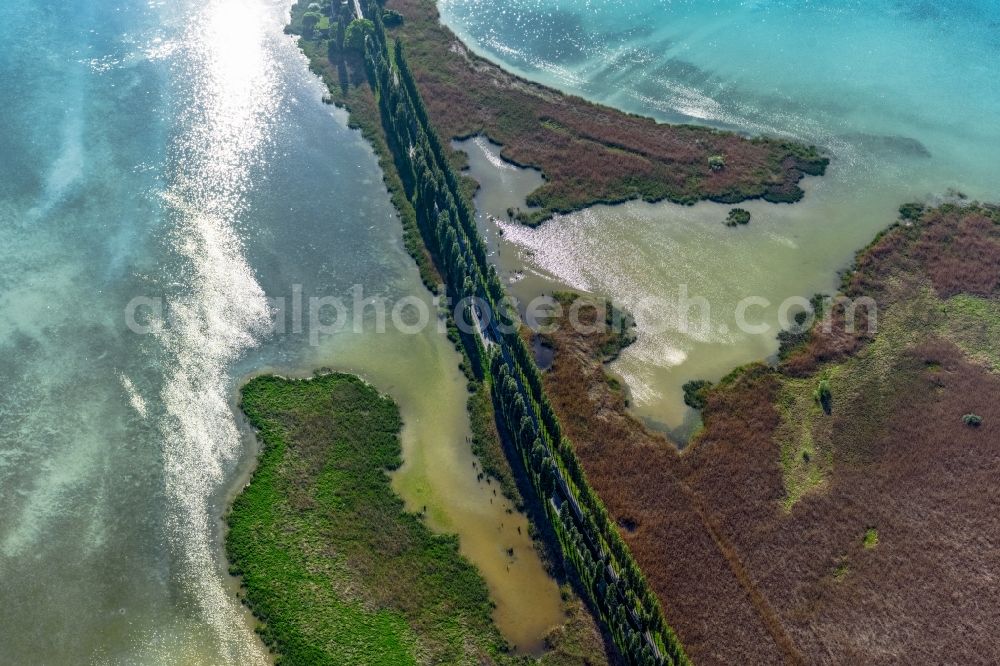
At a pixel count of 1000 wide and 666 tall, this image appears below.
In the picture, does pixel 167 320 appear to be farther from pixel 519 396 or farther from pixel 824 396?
pixel 824 396

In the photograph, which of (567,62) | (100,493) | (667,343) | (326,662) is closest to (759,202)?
(667,343)

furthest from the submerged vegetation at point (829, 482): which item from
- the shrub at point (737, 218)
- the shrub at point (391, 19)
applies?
the shrub at point (391, 19)

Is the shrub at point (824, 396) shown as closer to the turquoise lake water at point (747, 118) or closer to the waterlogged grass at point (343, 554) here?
the turquoise lake water at point (747, 118)

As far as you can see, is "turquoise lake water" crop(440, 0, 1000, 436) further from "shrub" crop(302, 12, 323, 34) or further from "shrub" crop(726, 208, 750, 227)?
"shrub" crop(302, 12, 323, 34)

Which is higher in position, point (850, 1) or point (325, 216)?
point (850, 1)

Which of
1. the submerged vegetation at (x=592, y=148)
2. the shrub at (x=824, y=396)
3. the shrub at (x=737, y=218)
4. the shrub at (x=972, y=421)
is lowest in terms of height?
the shrub at (x=972, y=421)

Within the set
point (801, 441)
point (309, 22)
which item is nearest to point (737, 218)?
point (801, 441)

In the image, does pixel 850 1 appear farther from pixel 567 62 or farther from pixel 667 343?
pixel 667 343
